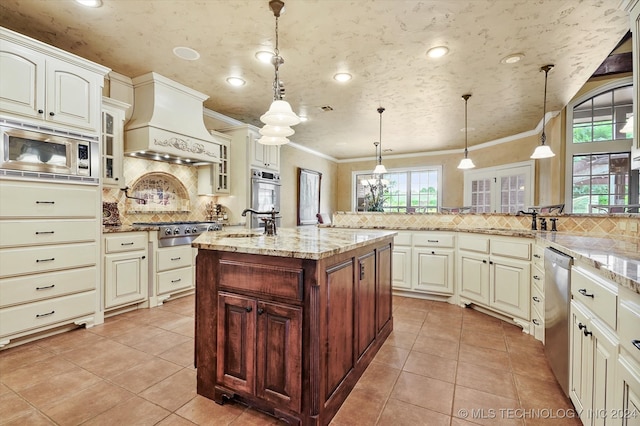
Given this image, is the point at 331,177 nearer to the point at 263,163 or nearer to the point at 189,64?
the point at 263,163

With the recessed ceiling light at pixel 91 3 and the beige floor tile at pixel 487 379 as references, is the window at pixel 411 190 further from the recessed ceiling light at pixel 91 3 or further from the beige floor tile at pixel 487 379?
the recessed ceiling light at pixel 91 3

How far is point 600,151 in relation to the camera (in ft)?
14.8

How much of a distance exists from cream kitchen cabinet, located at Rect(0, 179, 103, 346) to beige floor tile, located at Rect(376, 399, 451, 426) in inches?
110

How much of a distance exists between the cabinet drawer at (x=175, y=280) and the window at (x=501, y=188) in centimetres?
512

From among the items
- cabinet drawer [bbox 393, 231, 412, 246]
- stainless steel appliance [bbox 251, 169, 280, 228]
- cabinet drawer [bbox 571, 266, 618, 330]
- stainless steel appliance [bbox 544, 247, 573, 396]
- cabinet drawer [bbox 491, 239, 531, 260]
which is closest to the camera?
cabinet drawer [bbox 571, 266, 618, 330]

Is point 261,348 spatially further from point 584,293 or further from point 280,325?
point 584,293

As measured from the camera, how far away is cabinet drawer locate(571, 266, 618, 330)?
1127 mm

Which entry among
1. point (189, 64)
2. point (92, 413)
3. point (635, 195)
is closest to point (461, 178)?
point (635, 195)

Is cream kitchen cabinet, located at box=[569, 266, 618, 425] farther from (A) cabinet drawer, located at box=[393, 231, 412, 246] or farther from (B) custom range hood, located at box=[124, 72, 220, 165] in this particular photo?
(B) custom range hood, located at box=[124, 72, 220, 165]

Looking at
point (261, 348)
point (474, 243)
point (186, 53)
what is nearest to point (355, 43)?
point (186, 53)

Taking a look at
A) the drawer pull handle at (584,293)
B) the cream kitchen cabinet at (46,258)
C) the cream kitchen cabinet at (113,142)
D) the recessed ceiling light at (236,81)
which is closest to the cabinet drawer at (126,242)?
the cream kitchen cabinet at (46,258)

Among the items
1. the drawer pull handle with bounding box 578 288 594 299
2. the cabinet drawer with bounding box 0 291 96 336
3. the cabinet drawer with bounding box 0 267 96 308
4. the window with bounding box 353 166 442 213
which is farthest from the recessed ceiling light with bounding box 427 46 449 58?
the window with bounding box 353 166 442 213

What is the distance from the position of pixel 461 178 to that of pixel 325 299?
712 centimetres

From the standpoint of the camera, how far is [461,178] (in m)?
7.51
